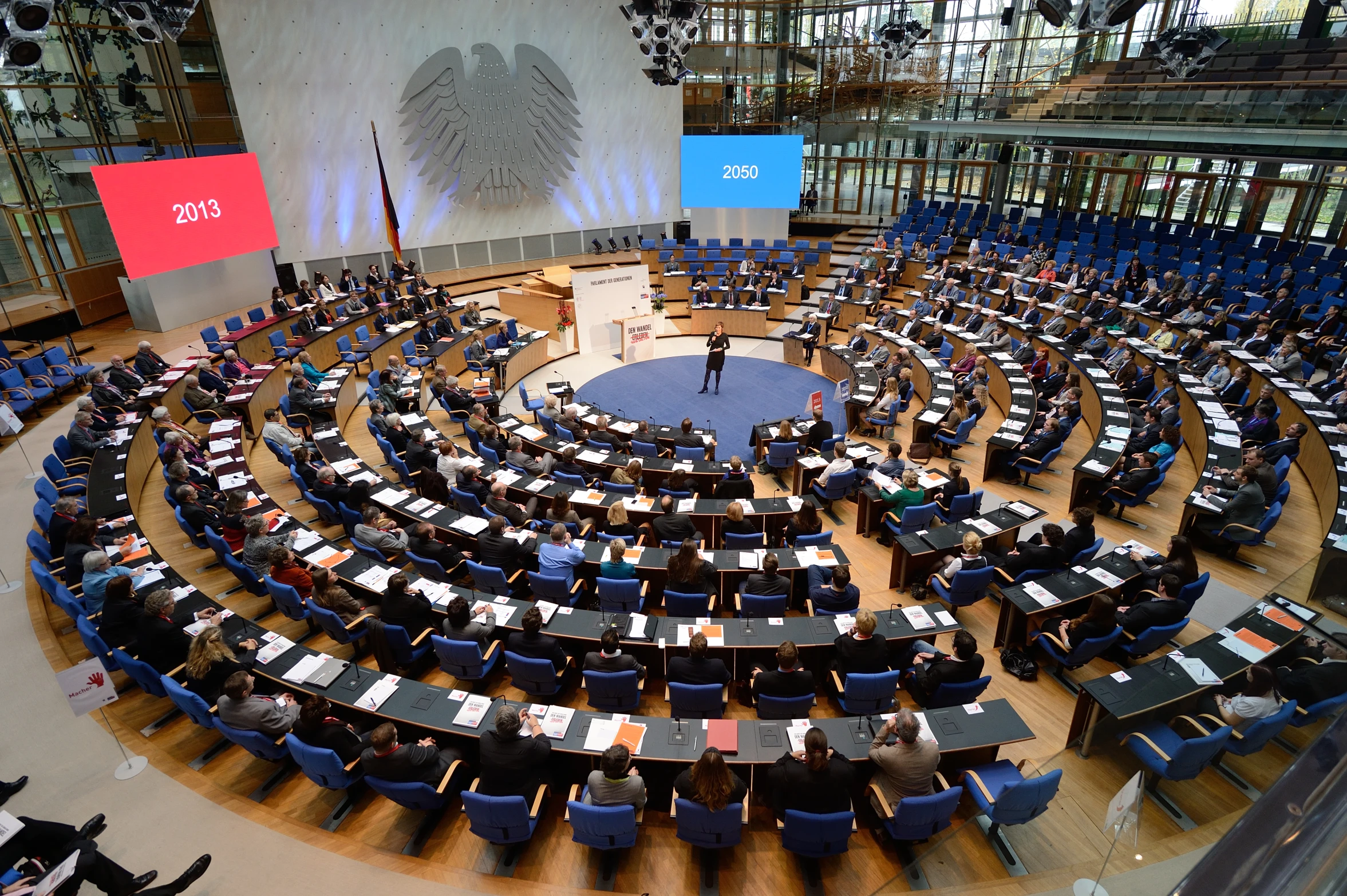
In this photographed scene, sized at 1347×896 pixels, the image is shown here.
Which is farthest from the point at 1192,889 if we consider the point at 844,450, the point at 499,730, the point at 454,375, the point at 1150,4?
the point at 1150,4

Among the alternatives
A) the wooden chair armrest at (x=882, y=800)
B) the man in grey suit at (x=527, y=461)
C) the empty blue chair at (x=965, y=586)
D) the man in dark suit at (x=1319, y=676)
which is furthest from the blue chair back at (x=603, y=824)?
the man in grey suit at (x=527, y=461)

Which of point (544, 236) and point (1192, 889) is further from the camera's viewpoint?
point (544, 236)

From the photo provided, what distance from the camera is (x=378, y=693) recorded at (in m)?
5.56

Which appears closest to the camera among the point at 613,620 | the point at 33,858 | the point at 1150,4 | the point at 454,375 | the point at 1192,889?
the point at 1192,889

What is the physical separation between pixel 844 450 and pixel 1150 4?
78.4 ft

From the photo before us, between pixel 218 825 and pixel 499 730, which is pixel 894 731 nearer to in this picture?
pixel 499 730

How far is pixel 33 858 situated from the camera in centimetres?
453

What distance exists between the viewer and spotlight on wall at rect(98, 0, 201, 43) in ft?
35.7

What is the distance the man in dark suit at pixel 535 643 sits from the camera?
5.82m

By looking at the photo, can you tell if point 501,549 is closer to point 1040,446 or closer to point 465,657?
point 465,657

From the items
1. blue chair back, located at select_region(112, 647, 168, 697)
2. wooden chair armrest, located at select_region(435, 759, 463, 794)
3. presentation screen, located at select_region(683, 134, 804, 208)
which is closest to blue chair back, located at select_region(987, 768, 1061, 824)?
wooden chair armrest, located at select_region(435, 759, 463, 794)

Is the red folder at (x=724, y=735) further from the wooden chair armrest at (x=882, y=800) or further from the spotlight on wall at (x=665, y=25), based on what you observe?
the spotlight on wall at (x=665, y=25)

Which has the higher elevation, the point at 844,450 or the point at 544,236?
the point at 544,236

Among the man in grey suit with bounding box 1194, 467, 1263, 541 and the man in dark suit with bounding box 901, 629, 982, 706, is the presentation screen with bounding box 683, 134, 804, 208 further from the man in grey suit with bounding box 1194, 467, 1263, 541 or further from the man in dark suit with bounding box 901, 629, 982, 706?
the man in dark suit with bounding box 901, 629, 982, 706
